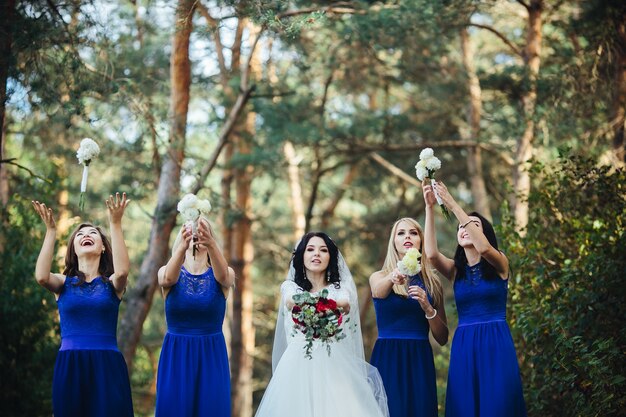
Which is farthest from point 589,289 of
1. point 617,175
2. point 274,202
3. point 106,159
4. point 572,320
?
point 274,202

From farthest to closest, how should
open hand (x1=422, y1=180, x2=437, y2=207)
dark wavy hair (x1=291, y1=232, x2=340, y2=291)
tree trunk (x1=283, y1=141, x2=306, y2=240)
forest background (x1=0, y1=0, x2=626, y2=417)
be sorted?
tree trunk (x1=283, y1=141, x2=306, y2=240) < forest background (x1=0, y1=0, x2=626, y2=417) < dark wavy hair (x1=291, y1=232, x2=340, y2=291) < open hand (x1=422, y1=180, x2=437, y2=207)

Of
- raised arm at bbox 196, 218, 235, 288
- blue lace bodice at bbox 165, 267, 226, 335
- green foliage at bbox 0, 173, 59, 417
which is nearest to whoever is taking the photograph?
raised arm at bbox 196, 218, 235, 288

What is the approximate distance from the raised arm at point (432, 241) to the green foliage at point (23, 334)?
581cm

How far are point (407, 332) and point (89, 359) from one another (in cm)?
280

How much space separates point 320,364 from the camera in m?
6.50

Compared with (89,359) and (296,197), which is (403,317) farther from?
(296,197)

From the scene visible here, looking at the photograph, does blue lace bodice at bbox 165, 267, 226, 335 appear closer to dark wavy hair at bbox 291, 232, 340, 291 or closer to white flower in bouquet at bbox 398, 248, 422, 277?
dark wavy hair at bbox 291, 232, 340, 291

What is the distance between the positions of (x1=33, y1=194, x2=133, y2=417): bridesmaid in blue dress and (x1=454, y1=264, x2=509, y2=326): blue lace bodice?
293 cm

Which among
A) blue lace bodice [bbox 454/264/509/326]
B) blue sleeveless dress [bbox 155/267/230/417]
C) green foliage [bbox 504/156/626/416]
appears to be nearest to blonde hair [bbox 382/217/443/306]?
blue lace bodice [bbox 454/264/509/326]

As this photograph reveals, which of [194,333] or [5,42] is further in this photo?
[5,42]

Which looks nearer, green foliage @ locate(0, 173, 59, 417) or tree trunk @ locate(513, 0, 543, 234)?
green foliage @ locate(0, 173, 59, 417)

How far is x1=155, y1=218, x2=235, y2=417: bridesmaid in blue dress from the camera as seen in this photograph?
6543 mm

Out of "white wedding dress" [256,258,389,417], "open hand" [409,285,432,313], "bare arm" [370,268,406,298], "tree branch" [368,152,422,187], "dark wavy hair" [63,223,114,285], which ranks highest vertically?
"tree branch" [368,152,422,187]

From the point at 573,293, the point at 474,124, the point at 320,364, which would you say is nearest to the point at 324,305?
the point at 320,364
